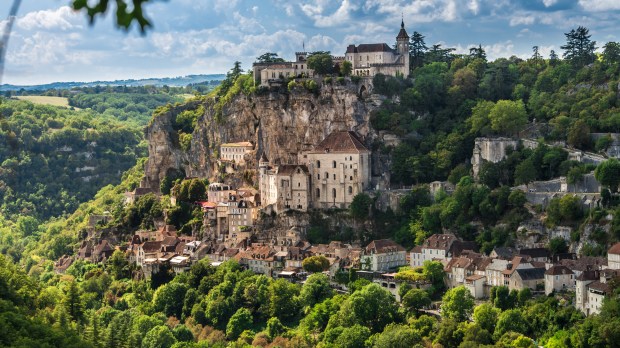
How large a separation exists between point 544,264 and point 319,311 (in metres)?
11.5

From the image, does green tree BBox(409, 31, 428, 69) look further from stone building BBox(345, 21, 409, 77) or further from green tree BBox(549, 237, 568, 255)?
green tree BBox(549, 237, 568, 255)

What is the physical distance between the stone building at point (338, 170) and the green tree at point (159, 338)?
15.4 metres

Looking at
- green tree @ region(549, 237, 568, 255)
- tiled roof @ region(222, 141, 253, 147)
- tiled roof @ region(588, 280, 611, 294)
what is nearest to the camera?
tiled roof @ region(588, 280, 611, 294)

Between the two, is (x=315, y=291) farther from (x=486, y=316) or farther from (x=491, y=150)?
(x=491, y=150)

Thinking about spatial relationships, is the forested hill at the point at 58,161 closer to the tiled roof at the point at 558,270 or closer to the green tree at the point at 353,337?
the green tree at the point at 353,337

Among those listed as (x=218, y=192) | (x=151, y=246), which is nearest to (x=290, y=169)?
(x=218, y=192)

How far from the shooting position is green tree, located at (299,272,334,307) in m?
53.8

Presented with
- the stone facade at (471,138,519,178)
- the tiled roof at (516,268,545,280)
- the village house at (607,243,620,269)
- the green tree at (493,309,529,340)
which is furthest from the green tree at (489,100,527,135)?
the green tree at (493,309,529,340)

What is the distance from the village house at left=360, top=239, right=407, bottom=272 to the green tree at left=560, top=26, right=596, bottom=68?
975 inches

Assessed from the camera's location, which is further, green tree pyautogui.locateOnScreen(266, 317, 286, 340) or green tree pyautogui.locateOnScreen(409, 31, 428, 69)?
green tree pyautogui.locateOnScreen(409, 31, 428, 69)

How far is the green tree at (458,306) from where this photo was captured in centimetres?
4744

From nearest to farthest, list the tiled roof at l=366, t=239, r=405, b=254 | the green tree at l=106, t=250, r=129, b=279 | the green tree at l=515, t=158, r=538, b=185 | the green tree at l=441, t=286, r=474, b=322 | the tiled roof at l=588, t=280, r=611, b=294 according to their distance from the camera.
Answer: the tiled roof at l=588, t=280, r=611, b=294 < the green tree at l=441, t=286, r=474, b=322 < the tiled roof at l=366, t=239, r=405, b=254 < the green tree at l=515, t=158, r=538, b=185 < the green tree at l=106, t=250, r=129, b=279

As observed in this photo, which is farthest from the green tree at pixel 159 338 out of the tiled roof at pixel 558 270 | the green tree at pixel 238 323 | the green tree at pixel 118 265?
the tiled roof at pixel 558 270

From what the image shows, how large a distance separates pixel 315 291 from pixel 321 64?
2063cm
